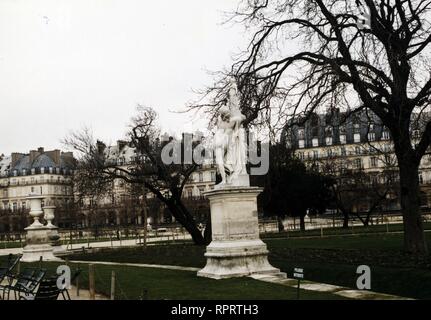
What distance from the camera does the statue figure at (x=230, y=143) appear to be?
1501 centimetres

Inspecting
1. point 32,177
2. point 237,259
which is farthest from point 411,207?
point 32,177

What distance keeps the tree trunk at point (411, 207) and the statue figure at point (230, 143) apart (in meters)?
6.28

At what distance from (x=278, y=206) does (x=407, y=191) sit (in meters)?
30.2

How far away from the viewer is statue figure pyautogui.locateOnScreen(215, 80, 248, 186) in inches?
591

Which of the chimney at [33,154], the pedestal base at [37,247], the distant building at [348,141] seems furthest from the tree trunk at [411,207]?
the chimney at [33,154]

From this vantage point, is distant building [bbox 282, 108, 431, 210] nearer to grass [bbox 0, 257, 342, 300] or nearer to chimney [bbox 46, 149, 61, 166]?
grass [bbox 0, 257, 342, 300]

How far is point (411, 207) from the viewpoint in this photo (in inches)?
722

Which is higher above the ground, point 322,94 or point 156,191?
point 322,94

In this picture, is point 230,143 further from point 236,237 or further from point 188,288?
point 188,288

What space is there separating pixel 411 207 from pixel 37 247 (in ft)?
52.4

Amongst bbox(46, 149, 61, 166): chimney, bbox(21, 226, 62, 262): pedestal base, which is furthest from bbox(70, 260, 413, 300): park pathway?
bbox(46, 149, 61, 166): chimney

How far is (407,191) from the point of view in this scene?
1848 cm
